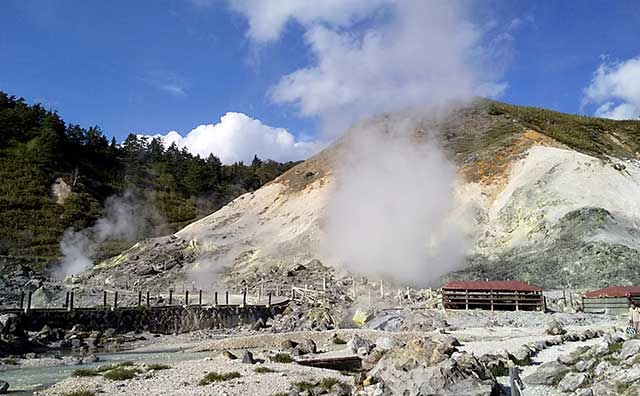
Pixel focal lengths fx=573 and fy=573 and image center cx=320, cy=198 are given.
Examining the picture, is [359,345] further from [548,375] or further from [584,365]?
[584,365]

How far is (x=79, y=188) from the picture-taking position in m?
93.5

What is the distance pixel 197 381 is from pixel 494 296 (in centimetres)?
2346

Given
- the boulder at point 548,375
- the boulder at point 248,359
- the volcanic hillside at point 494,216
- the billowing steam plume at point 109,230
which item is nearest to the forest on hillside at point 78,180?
the billowing steam plume at point 109,230

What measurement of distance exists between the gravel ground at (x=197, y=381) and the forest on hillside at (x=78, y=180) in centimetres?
5904

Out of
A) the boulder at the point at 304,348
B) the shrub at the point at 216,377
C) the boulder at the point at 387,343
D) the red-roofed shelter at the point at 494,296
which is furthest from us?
the red-roofed shelter at the point at 494,296

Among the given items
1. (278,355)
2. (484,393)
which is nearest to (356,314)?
(278,355)

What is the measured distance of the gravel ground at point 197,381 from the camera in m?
17.9

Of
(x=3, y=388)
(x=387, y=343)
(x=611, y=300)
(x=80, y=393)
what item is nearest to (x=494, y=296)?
(x=611, y=300)

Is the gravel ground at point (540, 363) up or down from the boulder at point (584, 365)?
down

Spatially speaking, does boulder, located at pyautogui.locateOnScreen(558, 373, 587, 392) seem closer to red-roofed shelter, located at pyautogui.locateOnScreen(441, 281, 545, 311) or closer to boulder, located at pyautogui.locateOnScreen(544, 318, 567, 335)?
boulder, located at pyautogui.locateOnScreen(544, 318, 567, 335)

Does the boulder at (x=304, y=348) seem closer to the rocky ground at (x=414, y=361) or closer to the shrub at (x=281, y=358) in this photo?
the rocky ground at (x=414, y=361)

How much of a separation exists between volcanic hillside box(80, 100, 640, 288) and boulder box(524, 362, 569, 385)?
2686cm

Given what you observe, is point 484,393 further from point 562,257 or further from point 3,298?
point 3,298

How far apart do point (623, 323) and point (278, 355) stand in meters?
19.3
